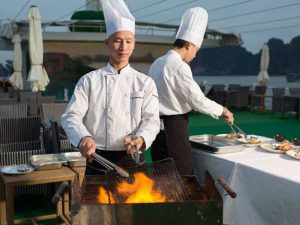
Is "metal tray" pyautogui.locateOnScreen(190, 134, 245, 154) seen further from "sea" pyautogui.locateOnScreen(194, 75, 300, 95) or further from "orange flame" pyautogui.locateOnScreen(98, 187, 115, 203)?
"sea" pyautogui.locateOnScreen(194, 75, 300, 95)

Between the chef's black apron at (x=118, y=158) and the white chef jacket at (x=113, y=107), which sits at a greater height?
the white chef jacket at (x=113, y=107)

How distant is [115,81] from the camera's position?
1727mm

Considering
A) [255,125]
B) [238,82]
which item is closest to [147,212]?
[255,125]

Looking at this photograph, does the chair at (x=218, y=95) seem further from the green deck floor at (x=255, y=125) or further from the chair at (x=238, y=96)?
the green deck floor at (x=255, y=125)

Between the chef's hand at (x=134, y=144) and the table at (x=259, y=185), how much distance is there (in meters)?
0.83

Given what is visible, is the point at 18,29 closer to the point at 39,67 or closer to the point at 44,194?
the point at 39,67

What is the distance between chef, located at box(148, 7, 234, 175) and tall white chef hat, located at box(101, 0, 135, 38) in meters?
0.81

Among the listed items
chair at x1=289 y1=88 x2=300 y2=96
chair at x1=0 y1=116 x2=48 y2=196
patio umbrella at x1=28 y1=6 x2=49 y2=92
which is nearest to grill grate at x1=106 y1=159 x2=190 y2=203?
chair at x1=0 y1=116 x2=48 y2=196

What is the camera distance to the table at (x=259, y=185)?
6.45ft

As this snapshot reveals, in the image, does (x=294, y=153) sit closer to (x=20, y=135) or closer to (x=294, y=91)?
(x=20, y=135)

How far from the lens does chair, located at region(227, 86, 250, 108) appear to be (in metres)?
11.3

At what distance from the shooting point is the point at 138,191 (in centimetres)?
155

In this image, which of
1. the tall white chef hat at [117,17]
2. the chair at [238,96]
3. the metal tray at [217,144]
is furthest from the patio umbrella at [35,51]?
the tall white chef hat at [117,17]

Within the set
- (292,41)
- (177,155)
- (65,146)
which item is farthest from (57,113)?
(292,41)
